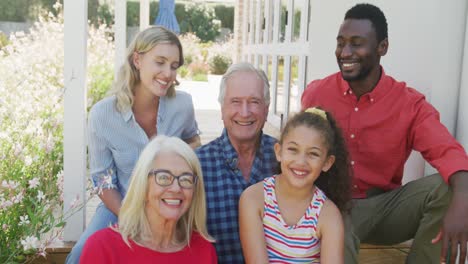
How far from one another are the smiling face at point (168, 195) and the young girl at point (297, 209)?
11.3 inches

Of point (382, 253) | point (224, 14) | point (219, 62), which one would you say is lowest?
point (382, 253)

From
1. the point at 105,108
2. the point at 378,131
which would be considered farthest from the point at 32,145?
the point at 378,131

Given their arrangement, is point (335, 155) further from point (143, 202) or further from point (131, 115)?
point (131, 115)

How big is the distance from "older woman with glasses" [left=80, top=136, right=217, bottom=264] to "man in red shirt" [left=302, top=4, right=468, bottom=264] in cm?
89

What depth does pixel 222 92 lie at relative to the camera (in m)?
2.35

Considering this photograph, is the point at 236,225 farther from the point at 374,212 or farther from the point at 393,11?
the point at 393,11

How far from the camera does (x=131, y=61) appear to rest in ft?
8.50

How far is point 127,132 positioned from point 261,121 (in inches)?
24.1

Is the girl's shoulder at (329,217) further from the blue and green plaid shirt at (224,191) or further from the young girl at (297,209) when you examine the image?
the blue and green plaid shirt at (224,191)

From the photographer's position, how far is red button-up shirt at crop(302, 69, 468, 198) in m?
2.56

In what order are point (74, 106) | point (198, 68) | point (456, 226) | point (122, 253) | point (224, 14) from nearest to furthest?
point (122, 253) → point (456, 226) → point (74, 106) → point (198, 68) → point (224, 14)

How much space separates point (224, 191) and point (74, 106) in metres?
0.93

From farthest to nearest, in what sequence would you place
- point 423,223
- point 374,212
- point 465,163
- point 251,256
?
point 374,212 → point 423,223 → point 465,163 → point 251,256

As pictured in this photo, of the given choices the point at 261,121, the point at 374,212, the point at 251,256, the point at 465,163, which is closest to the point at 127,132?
the point at 261,121
